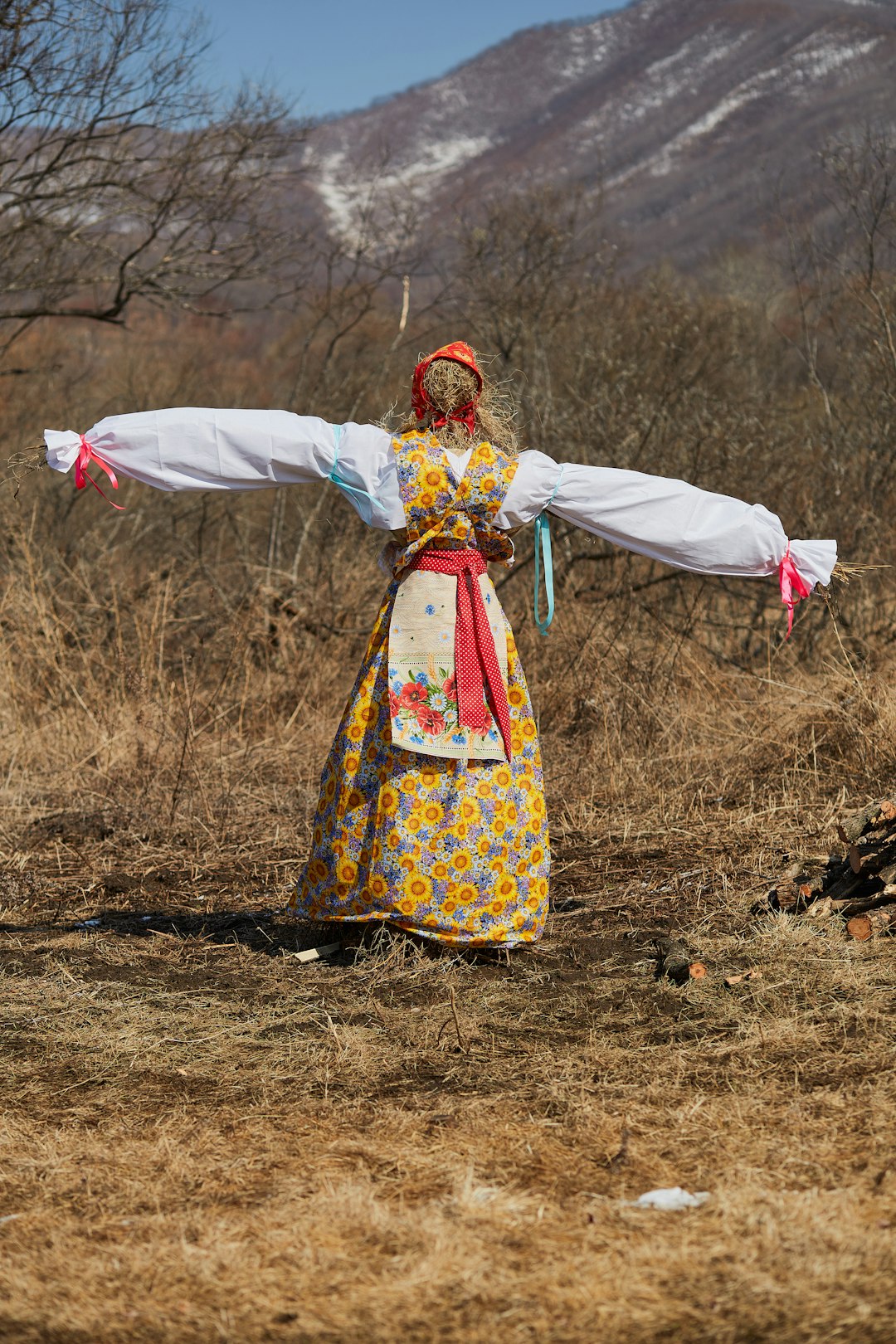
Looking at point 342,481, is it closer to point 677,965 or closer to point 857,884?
point 677,965

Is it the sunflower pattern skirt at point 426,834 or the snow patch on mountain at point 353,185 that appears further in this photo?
the snow patch on mountain at point 353,185

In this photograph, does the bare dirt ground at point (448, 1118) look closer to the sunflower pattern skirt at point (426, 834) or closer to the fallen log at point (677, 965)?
the fallen log at point (677, 965)

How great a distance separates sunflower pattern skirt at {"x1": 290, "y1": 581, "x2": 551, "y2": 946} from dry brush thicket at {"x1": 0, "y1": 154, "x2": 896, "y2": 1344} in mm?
166

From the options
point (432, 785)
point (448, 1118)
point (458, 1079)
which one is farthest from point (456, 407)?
point (448, 1118)

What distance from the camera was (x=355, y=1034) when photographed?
3.76 metres

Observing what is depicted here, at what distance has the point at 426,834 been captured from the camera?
422 centimetres

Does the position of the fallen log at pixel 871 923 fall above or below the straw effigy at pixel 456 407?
below

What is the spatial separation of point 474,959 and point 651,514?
1.47m

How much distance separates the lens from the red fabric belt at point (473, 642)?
4273 mm

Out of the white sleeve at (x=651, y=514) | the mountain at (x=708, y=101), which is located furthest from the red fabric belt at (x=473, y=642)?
the mountain at (x=708, y=101)

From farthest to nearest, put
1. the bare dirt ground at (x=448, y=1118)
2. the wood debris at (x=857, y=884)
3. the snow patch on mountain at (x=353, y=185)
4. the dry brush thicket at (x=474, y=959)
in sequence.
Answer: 1. the snow patch on mountain at (x=353, y=185)
2. the wood debris at (x=857, y=884)
3. the dry brush thicket at (x=474, y=959)
4. the bare dirt ground at (x=448, y=1118)

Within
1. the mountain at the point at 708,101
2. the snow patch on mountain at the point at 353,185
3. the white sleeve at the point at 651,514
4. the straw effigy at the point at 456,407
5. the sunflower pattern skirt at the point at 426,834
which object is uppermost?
the mountain at the point at 708,101

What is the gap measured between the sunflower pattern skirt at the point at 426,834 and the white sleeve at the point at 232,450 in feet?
1.31

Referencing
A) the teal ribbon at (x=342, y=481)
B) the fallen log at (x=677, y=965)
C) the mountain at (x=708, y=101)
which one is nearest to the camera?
the fallen log at (x=677, y=965)
